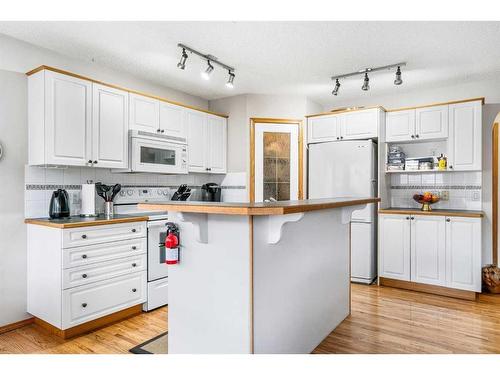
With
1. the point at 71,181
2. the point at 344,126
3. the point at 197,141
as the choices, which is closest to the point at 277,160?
the point at 344,126

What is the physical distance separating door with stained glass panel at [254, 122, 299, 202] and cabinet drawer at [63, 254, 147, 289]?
6.59ft

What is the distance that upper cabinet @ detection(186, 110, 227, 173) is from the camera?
4.34 meters

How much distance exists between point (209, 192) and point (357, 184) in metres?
1.97

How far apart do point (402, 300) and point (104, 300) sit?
295 centimetres

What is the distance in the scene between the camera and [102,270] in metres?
2.90

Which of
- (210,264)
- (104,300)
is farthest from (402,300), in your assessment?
(104,300)

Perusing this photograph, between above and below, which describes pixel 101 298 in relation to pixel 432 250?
below

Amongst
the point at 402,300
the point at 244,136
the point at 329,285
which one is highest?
the point at 244,136

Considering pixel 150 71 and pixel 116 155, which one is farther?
pixel 150 71

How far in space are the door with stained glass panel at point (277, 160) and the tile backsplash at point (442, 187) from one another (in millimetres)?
1381

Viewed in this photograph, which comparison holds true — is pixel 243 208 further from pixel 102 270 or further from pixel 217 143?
pixel 217 143

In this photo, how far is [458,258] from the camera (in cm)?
366

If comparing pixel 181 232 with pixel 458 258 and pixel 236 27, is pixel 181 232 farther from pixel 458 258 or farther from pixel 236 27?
pixel 458 258

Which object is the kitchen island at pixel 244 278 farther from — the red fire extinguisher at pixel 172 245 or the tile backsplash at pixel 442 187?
the tile backsplash at pixel 442 187
